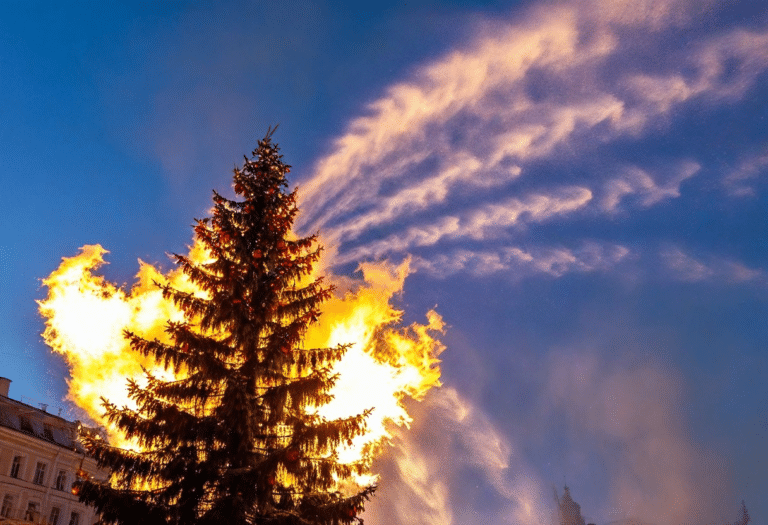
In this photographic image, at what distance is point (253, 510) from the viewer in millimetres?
14914

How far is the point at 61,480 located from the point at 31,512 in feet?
21.8

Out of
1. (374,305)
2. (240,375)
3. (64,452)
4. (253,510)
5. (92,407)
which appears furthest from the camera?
(64,452)

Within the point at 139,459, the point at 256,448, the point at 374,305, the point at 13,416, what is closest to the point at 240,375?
the point at 256,448

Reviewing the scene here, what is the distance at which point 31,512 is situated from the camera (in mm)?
37781

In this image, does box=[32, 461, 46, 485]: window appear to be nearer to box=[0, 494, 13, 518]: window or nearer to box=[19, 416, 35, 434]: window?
box=[0, 494, 13, 518]: window

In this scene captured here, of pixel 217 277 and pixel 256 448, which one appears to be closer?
pixel 256 448

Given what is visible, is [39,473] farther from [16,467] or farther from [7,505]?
[7,505]

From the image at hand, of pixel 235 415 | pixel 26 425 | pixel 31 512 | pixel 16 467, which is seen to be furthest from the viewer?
pixel 26 425

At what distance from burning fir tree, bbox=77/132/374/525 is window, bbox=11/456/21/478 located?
Answer: 29.9 metres

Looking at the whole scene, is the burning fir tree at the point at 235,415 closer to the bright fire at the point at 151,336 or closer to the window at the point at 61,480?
the bright fire at the point at 151,336

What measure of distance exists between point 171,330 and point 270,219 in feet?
14.3

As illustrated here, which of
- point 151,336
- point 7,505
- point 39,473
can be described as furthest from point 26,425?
point 151,336

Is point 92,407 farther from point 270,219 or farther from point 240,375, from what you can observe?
point 270,219

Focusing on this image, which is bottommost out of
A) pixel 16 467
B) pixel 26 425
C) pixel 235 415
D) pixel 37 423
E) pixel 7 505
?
pixel 235 415
